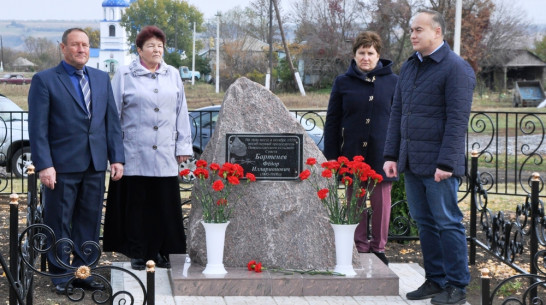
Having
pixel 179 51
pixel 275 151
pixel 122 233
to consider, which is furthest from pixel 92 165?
pixel 179 51

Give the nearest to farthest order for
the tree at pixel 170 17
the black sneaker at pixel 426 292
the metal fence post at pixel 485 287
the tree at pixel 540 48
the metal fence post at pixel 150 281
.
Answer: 1. the metal fence post at pixel 485 287
2. the metal fence post at pixel 150 281
3. the black sneaker at pixel 426 292
4. the tree at pixel 540 48
5. the tree at pixel 170 17

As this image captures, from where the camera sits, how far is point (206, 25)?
71750 mm

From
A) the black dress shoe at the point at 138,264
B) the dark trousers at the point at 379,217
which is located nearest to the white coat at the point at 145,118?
the black dress shoe at the point at 138,264

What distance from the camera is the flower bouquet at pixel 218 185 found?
5954 mm

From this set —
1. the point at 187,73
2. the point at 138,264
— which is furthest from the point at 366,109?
the point at 187,73

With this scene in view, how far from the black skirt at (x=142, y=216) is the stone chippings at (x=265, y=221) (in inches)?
12.2

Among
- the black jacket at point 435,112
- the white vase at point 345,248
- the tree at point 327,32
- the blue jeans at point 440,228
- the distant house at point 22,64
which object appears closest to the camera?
the black jacket at point 435,112

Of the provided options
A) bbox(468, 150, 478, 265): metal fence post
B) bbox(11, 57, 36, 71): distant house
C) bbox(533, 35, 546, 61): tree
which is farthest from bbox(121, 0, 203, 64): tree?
bbox(468, 150, 478, 265): metal fence post

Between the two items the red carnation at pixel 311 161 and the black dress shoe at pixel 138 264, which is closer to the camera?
the red carnation at pixel 311 161

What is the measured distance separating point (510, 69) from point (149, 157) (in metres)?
49.1

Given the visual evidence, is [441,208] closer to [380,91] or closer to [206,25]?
[380,91]

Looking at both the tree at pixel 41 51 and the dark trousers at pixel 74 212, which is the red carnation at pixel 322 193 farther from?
the tree at pixel 41 51

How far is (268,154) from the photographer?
20.8 feet

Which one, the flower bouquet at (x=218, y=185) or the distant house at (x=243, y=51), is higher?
the distant house at (x=243, y=51)
